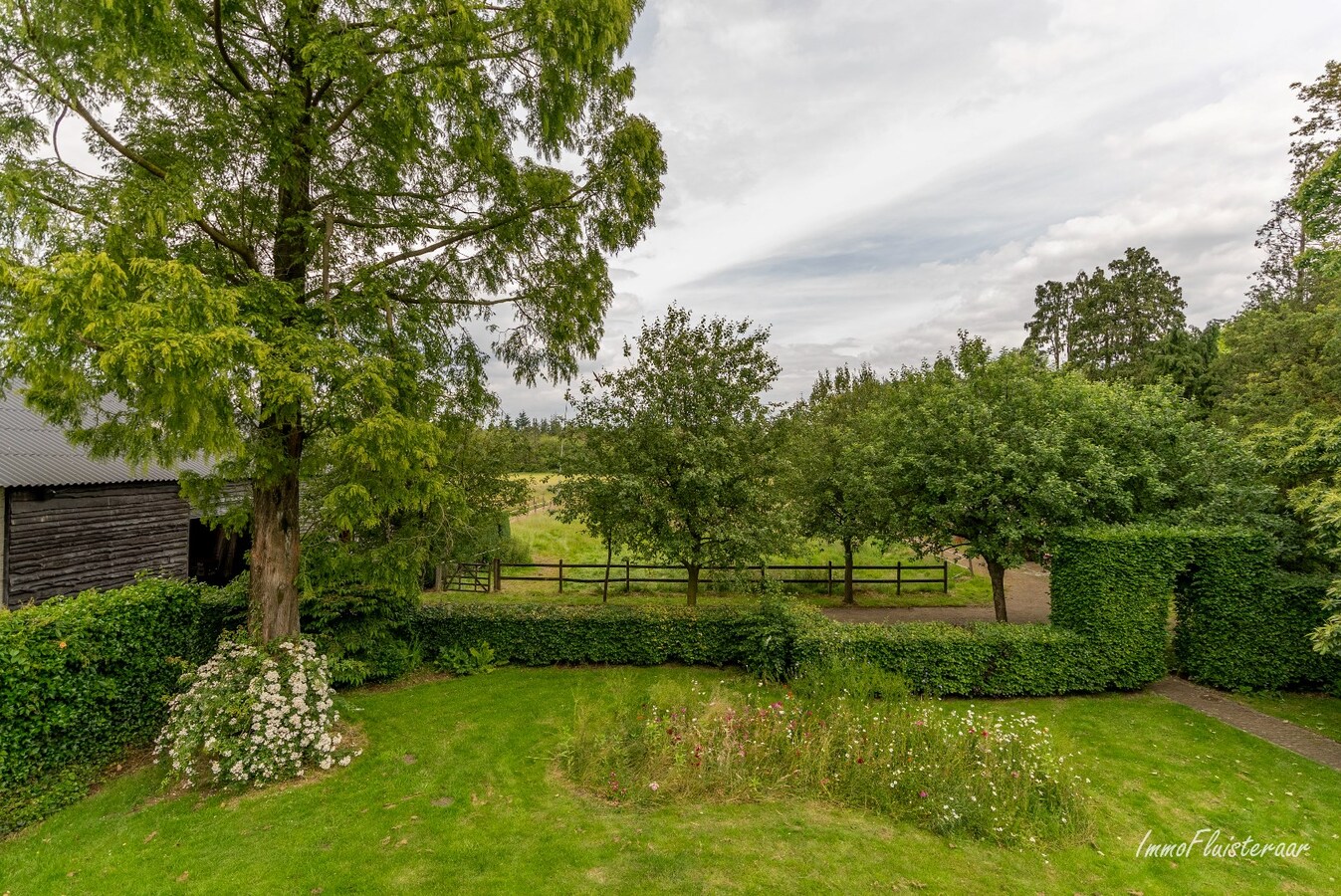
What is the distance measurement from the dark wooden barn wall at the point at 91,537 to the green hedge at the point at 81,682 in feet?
11.1

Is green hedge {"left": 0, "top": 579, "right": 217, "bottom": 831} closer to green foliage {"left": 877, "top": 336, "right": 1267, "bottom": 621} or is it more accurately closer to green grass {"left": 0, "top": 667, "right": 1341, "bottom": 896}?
green grass {"left": 0, "top": 667, "right": 1341, "bottom": 896}

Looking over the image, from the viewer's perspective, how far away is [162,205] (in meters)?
5.49

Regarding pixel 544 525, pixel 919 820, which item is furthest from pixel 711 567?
pixel 544 525

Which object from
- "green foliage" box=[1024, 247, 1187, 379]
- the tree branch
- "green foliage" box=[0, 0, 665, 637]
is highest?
"green foliage" box=[1024, 247, 1187, 379]

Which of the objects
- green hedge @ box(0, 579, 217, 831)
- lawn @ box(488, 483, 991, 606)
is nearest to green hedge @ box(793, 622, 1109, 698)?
lawn @ box(488, 483, 991, 606)

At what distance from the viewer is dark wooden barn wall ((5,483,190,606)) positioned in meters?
8.77

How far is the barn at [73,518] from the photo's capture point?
8.70 metres

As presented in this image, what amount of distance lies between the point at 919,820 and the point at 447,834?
500 cm

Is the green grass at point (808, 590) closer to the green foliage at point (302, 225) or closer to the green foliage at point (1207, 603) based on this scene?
the green foliage at point (1207, 603)

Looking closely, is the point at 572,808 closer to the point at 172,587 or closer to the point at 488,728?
the point at 488,728

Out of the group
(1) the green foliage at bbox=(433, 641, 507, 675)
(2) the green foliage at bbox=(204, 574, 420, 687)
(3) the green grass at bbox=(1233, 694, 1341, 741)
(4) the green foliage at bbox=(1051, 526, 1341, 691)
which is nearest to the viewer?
(3) the green grass at bbox=(1233, 694, 1341, 741)

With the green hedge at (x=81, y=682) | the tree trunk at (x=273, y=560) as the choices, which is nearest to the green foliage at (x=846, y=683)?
the tree trunk at (x=273, y=560)

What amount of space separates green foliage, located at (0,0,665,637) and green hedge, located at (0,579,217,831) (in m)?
1.16

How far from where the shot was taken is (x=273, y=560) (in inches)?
299
